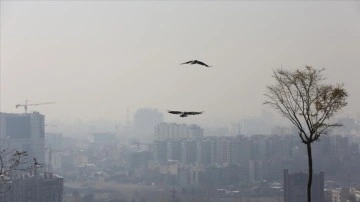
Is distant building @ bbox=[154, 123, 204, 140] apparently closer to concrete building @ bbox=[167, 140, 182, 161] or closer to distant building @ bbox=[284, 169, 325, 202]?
concrete building @ bbox=[167, 140, 182, 161]

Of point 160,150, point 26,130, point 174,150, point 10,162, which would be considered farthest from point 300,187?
point 160,150

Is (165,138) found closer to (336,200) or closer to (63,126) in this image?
(336,200)

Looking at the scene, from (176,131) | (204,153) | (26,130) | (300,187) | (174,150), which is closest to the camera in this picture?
(300,187)

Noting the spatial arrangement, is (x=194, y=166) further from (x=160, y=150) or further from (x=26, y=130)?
(x=26, y=130)

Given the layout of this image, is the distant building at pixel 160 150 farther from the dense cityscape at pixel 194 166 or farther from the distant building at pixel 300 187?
the distant building at pixel 300 187

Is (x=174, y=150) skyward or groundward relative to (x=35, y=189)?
skyward

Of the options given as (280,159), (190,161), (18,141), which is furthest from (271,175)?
(18,141)

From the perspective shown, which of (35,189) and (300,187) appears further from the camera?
(300,187)
